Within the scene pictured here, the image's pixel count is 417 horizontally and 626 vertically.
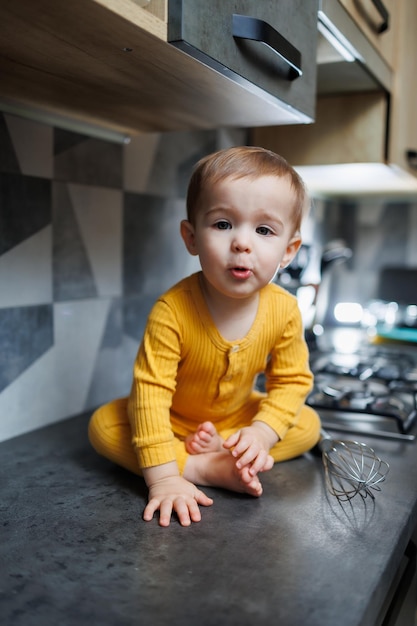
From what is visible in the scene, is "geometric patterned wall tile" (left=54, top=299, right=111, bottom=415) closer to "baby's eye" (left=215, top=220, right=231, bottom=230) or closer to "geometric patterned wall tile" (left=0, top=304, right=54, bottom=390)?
"geometric patterned wall tile" (left=0, top=304, right=54, bottom=390)

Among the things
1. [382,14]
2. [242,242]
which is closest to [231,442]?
[242,242]

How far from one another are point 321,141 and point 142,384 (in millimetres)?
825

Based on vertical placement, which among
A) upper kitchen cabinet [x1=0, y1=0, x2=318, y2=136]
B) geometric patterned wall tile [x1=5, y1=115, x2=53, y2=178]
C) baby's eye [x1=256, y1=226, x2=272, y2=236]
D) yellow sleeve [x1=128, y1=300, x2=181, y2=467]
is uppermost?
upper kitchen cabinet [x1=0, y1=0, x2=318, y2=136]

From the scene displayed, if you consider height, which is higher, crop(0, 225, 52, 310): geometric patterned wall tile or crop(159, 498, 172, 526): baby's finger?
crop(0, 225, 52, 310): geometric patterned wall tile

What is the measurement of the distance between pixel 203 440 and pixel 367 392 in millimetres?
500

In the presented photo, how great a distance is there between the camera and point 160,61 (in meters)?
0.62

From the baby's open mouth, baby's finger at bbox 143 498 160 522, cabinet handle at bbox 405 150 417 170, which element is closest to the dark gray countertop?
baby's finger at bbox 143 498 160 522

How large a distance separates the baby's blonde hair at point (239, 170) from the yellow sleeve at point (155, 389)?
147mm

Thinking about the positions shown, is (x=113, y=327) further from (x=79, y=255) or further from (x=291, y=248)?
(x=291, y=248)

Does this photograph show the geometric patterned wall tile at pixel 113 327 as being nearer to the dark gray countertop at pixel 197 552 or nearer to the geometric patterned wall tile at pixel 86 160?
the geometric patterned wall tile at pixel 86 160

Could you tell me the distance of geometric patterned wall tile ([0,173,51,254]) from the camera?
2.83ft

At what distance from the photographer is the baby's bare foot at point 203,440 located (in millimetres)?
746

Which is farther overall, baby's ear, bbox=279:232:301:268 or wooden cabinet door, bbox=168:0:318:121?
baby's ear, bbox=279:232:301:268

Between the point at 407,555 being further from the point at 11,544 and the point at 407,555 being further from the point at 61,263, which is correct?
the point at 61,263
